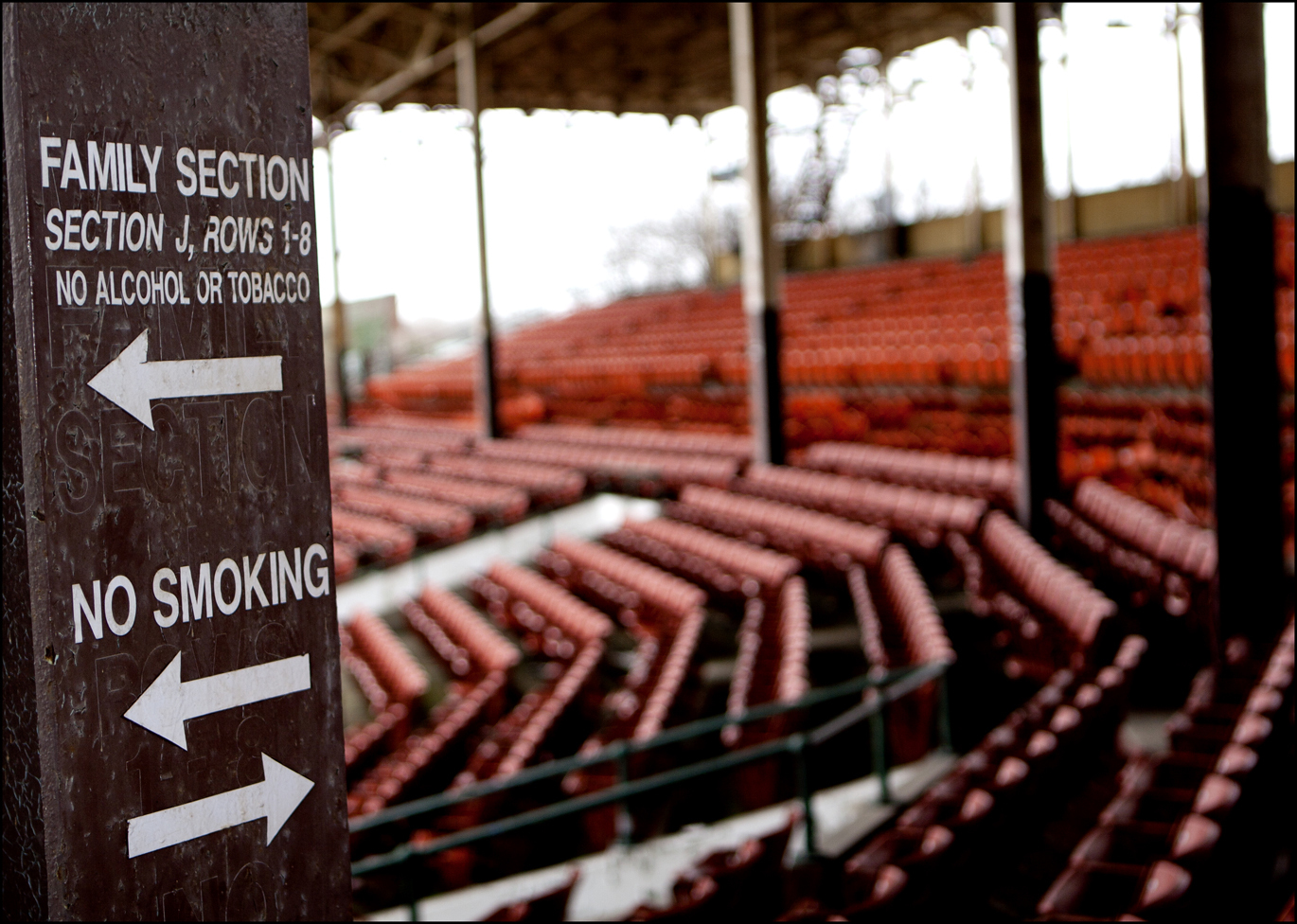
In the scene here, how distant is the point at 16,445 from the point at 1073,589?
5247 mm

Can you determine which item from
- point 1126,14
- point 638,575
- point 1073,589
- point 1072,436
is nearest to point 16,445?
point 1073,589

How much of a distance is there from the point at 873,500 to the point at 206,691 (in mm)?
8065

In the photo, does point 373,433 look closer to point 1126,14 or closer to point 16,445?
point 1126,14

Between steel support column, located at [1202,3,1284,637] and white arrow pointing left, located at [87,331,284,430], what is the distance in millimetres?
5395

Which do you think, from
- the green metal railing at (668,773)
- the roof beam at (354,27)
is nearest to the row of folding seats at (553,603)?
the green metal railing at (668,773)

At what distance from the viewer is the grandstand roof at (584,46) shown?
17047mm

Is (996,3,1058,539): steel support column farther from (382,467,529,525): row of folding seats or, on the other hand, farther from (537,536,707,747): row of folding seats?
(382,467,529,525): row of folding seats

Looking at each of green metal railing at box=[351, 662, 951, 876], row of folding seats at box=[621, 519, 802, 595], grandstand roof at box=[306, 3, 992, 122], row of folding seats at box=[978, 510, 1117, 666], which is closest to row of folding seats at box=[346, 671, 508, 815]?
green metal railing at box=[351, 662, 951, 876]

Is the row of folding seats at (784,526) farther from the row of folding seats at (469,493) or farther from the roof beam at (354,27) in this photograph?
the roof beam at (354,27)

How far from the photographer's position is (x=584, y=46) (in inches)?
773

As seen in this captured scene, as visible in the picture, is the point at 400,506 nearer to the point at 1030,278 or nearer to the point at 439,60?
the point at 1030,278

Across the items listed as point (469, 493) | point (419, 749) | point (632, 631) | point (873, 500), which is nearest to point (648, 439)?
point (469, 493)

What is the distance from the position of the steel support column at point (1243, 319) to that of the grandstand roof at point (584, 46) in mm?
10699

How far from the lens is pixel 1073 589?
18.4 ft
